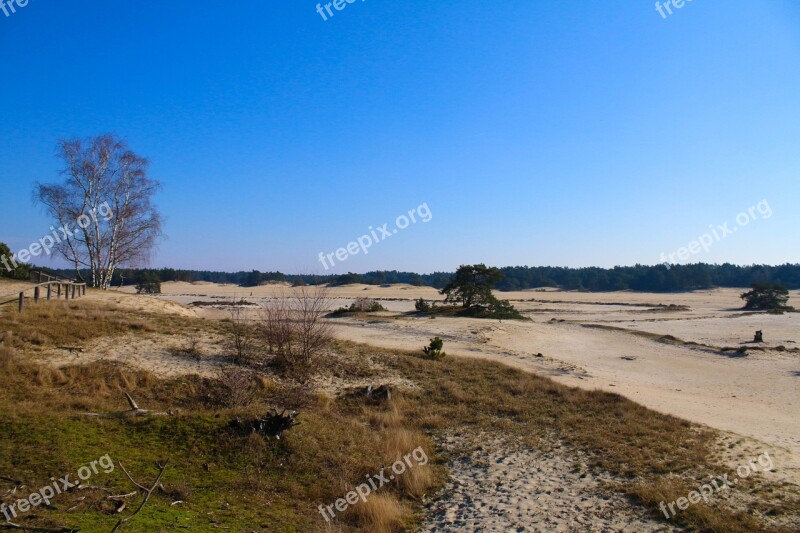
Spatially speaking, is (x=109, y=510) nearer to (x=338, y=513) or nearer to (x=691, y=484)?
(x=338, y=513)

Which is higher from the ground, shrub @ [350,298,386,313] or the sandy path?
shrub @ [350,298,386,313]

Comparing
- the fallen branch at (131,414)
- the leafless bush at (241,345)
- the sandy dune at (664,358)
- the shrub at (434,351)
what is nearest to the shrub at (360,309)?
the sandy dune at (664,358)

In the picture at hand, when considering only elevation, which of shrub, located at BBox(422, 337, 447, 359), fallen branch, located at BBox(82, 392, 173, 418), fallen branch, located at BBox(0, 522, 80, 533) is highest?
fallen branch, located at BBox(82, 392, 173, 418)

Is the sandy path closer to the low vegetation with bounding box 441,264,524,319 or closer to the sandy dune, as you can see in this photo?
the sandy dune

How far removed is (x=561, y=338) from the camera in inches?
1145

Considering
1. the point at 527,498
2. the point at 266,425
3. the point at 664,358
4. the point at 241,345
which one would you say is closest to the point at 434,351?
the point at 241,345

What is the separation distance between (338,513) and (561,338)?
24969 millimetres

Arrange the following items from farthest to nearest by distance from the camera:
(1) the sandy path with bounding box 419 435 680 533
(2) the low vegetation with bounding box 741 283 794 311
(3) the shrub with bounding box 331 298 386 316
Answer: (2) the low vegetation with bounding box 741 283 794 311, (3) the shrub with bounding box 331 298 386 316, (1) the sandy path with bounding box 419 435 680 533

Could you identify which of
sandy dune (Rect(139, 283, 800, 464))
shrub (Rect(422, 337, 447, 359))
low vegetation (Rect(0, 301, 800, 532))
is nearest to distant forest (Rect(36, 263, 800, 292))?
sandy dune (Rect(139, 283, 800, 464))

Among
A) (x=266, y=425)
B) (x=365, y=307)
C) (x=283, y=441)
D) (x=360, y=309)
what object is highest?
(x=365, y=307)

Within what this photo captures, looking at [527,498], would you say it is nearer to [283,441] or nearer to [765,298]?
[283,441]

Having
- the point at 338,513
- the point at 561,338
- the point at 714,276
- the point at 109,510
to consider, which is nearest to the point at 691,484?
the point at 338,513

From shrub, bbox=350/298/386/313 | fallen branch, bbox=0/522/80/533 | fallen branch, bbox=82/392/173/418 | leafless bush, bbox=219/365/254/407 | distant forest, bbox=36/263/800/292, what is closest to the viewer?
fallen branch, bbox=0/522/80/533

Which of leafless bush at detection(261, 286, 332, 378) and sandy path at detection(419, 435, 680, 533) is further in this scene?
leafless bush at detection(261, 286, 332, 378)
